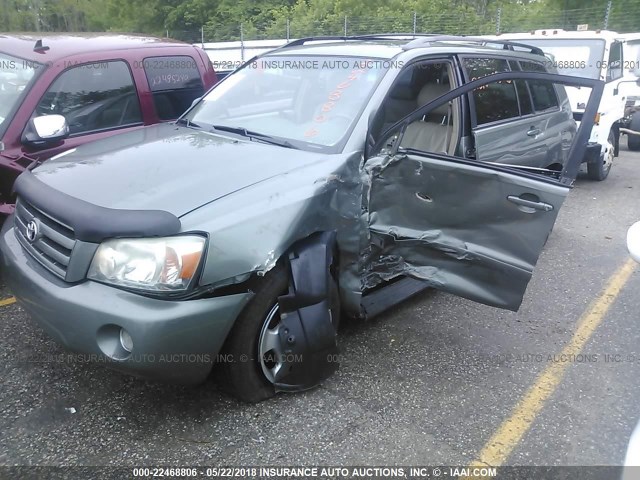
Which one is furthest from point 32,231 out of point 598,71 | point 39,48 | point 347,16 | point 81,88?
point 347,16

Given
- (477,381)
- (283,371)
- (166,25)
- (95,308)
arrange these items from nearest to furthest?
(95,308) → (283,371) → (477,381) → (166,25)

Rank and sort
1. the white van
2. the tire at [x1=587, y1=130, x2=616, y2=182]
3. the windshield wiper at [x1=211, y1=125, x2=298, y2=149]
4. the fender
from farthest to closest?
Answer: the tire at [x1=587, y1=130, x2=616, y2=182], the white van, the windshield wiper at [x1=211, y1=125, x2=298, y2=149], the fender

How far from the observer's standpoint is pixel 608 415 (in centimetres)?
285

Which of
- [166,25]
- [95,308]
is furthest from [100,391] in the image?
[166,25]

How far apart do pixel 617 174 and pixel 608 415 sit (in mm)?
6816

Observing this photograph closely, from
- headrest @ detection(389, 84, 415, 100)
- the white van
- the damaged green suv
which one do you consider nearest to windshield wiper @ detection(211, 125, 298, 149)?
the damaged green suv

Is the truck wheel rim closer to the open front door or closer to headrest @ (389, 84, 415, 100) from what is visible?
the open front door

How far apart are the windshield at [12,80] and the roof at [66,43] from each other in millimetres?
59

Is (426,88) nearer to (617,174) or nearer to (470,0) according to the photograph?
(617,174)

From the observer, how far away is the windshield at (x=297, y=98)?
3172 millimetres

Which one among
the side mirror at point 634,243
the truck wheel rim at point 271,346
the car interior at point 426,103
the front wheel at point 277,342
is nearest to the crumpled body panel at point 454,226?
the front wheel at point 277,342

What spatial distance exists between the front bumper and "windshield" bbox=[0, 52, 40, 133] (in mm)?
2012

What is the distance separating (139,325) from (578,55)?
7.85 meters

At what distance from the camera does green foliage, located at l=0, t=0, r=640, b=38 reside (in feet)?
61.1
